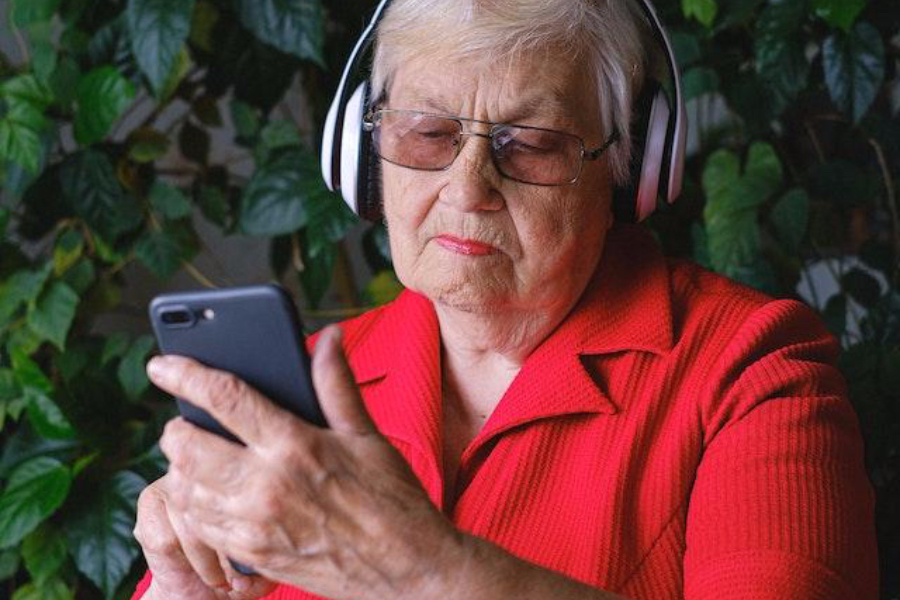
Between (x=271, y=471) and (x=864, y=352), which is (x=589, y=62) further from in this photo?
(x=864, y=352)

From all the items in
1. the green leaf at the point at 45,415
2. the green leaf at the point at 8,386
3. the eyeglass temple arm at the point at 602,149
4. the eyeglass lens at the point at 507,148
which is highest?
the eyeglass lens at the point at 507,148

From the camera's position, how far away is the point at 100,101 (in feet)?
6.18

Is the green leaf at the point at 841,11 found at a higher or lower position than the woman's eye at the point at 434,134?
lower

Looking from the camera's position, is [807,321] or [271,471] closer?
[271,471]

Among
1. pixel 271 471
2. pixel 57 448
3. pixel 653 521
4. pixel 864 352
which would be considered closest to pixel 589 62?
pixel 653 521

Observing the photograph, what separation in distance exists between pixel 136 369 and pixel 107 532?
0.28m

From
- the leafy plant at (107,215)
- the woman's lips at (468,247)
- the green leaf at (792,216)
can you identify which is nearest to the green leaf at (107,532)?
the leafy plant at (107,215)

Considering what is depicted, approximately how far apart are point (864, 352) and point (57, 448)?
1255mm

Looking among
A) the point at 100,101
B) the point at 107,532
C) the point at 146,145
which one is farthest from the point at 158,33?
the point at 107,532

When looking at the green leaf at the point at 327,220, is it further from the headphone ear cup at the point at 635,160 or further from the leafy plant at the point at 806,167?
the headphone ear cup at the point at 635,160

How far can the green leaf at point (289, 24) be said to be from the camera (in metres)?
1.80

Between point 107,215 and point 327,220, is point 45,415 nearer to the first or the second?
point 107,215

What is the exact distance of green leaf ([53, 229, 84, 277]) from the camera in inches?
79.8

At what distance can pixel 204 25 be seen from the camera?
1985 millimetres
